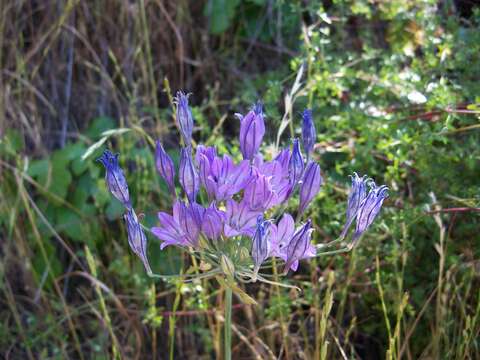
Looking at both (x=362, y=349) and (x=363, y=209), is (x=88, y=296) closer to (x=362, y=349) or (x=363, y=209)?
(x=362, y=349)

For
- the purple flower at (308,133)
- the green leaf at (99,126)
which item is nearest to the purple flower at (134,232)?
the purple flower at (308,133)

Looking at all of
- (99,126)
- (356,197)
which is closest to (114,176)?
(356,197)

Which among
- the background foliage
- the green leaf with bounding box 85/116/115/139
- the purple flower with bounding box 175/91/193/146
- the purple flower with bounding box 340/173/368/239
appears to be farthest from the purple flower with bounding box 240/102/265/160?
the green leaf with bounding box 85/116/115/139

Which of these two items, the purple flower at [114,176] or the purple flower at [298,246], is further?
the purple flower at [114,176]

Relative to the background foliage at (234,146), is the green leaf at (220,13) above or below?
above

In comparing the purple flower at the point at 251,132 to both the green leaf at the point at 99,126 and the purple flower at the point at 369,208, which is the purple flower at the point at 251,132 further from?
the green leaf at the point at 99,126

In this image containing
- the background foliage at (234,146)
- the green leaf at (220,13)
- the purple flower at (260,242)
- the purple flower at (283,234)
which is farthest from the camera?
the green leaf at (220,13)

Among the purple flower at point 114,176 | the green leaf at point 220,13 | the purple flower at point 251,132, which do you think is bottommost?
the green leaf at point 220,13

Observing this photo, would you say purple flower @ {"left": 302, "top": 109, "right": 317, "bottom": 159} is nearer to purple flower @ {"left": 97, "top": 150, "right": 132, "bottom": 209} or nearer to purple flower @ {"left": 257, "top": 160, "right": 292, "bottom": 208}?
purple flower @ {"left": 257, "top": 160, "right": 292, "bottom": 208}

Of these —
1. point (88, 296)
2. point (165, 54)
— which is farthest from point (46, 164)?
point (165, 54)
